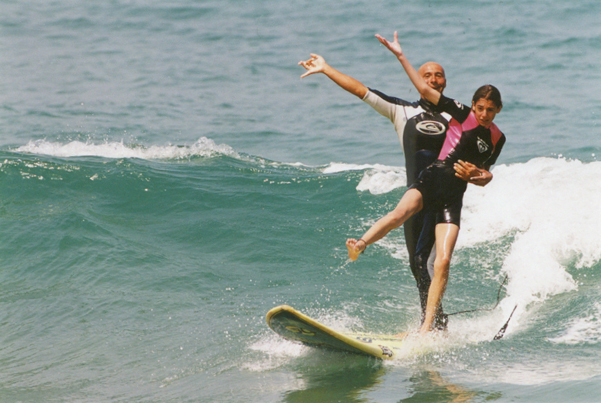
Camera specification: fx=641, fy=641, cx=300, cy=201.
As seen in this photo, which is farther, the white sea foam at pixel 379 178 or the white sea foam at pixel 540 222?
the white sea foam at pixel 379 178

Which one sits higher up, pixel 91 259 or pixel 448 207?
pixel 448 207

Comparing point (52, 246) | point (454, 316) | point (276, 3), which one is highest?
point (276, 3)

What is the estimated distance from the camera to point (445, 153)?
5.20 meters

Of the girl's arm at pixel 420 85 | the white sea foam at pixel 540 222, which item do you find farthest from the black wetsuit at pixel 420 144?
the white sea foam at pixel 540 222

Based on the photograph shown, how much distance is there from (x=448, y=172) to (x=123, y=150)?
9.92 metres

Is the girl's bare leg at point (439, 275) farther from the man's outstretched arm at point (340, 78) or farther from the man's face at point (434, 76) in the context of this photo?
the man's outstretched arm at point (340, 78)

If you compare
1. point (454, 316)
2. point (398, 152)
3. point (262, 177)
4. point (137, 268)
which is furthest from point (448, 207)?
point (398, 152)

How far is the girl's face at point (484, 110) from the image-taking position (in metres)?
4.89

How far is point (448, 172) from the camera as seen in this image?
5.14 m

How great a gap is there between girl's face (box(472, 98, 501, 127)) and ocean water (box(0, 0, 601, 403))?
5.81 ft

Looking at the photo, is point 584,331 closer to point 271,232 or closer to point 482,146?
point 482,146

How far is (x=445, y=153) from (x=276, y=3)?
24.0 meters

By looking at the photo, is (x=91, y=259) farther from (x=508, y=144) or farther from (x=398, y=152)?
(x=508, y=144)

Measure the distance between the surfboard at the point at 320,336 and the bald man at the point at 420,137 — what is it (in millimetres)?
574
